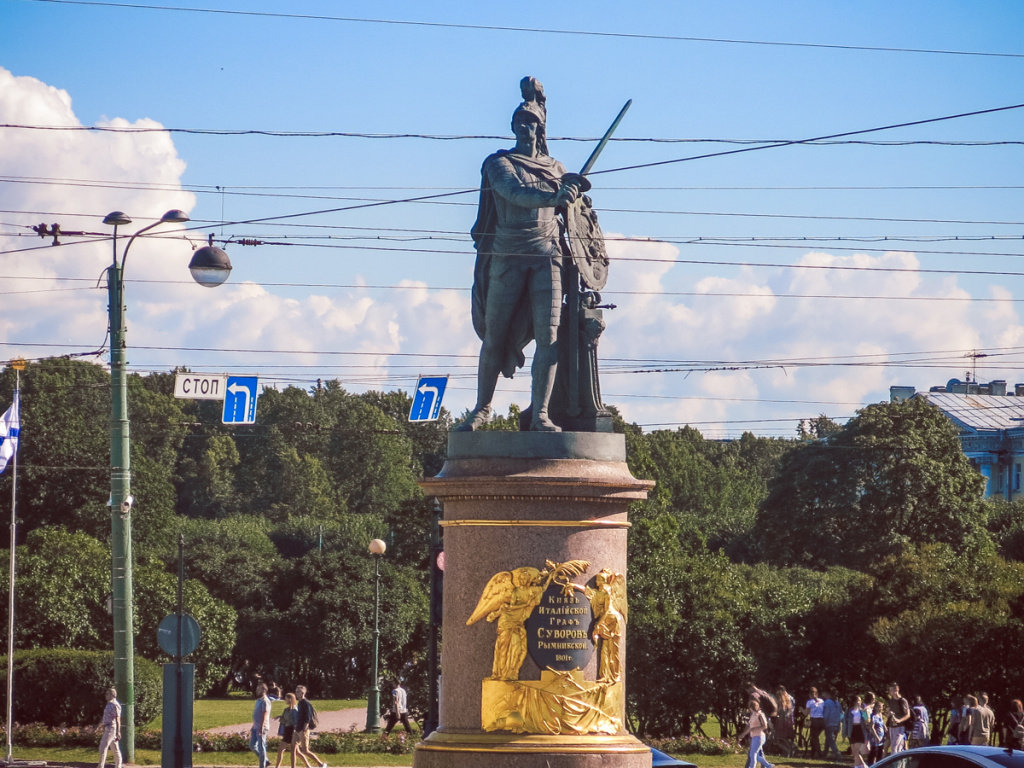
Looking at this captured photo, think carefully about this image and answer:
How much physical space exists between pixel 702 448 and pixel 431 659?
105186 millimetres

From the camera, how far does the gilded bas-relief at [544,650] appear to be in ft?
48.5

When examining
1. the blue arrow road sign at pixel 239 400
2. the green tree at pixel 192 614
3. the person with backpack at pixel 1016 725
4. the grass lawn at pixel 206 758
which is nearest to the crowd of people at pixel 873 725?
the person with backpack at pixel 1016 725

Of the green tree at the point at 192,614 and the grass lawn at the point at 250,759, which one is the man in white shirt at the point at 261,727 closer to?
the grass lawn at the point at 250,759

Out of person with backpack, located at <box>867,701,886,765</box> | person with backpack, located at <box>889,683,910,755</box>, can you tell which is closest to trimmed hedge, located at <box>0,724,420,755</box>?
person with backpack, located at <box>867,701,886,765</box>

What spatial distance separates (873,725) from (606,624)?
1699cm

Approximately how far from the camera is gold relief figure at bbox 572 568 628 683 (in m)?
15.0

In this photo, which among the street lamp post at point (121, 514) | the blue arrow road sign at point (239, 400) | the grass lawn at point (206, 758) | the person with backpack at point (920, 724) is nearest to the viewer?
the street lamp post at point (121, 514)

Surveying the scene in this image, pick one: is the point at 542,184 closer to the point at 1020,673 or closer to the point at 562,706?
the point at 562,706

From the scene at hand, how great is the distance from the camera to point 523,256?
52.0ft

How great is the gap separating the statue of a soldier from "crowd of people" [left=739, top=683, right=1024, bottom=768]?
12.7 meters

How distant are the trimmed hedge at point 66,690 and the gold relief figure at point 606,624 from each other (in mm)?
22090

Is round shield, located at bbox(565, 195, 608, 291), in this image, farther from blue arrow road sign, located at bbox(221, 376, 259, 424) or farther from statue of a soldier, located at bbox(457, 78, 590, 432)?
blue arrow road sign, located at bbox(221, 376, 259, 424)

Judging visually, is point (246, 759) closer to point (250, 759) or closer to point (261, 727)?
point (250, 759)

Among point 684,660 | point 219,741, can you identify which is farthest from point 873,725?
point 219,741
